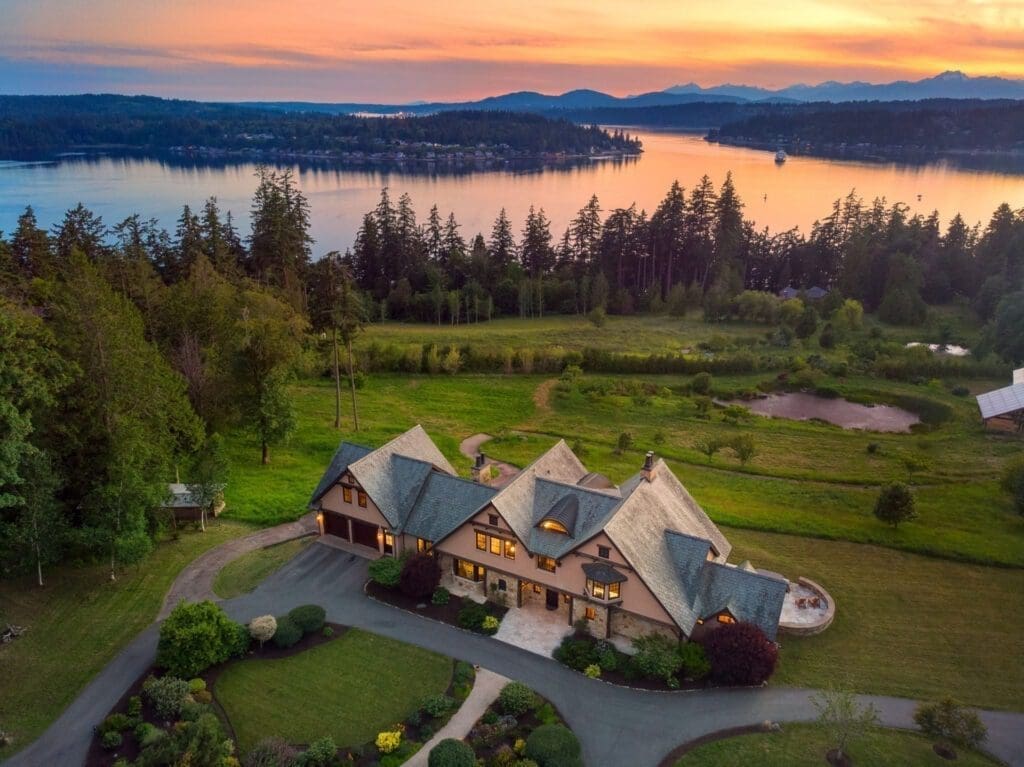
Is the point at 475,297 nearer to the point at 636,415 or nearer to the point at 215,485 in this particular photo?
the point at 636,415

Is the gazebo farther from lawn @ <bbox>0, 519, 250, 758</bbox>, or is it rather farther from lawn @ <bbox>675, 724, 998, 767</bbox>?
lawn @ <bbox>0, 519, 250, 758</bbox>

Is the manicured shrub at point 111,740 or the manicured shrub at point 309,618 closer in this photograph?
the manicured shrub at point 111,740

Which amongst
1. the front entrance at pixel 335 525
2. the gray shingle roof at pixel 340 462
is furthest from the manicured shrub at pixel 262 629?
the gray shingle roof at pixel 340 462

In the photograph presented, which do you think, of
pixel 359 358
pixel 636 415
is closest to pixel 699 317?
pixel 636 415

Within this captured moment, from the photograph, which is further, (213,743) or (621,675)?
(621,675)

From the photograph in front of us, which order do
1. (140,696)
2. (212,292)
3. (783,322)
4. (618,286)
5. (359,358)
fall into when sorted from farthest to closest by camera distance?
(618,286)
(783,322)
(359,358)
(212,292)
(140,696)

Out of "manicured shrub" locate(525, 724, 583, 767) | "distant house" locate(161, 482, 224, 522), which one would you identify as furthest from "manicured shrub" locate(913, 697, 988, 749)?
"distant house" locate(161, 482, 224, 522)

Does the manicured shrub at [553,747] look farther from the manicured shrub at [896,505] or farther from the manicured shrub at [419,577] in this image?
the manicured shrub at [896,505]
